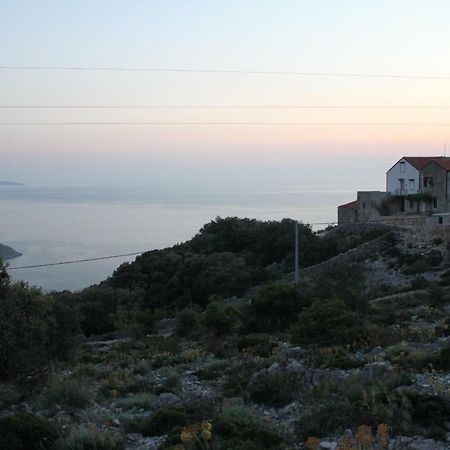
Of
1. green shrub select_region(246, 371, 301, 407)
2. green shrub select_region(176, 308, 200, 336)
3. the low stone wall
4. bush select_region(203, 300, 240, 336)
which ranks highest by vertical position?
the low stone wall

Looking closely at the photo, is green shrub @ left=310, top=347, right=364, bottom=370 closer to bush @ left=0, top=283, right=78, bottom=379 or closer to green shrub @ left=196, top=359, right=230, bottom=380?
green shrub @ left=196, top=359, right=230, bottom=380

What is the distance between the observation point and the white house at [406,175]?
4753 cm

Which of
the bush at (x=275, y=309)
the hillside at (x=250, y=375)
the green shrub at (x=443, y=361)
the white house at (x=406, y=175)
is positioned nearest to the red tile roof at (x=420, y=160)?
the white house at (x=406, y=175)

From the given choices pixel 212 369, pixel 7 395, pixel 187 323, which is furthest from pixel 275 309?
pixel 7 395

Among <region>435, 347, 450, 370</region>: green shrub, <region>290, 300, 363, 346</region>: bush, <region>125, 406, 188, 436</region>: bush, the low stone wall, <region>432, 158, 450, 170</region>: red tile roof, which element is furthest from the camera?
<region>432, 158, 450, 170</region>: red tile roof

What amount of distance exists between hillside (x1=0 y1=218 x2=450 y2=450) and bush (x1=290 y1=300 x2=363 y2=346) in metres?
Result: 0.03

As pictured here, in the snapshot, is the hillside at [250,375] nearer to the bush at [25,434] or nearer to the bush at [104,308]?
the bush at [25,434]

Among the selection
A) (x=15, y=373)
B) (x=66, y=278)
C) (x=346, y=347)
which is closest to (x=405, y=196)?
(x=66, y=278)

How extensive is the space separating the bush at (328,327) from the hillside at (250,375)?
0.10ft

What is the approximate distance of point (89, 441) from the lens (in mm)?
6973

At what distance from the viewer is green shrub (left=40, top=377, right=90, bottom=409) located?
9.45 metres

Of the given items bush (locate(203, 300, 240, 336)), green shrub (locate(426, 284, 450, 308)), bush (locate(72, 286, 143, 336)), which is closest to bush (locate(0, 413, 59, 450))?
bush (locate(203, 300, 240, 336))

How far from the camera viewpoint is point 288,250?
42.9m

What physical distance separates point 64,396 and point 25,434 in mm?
2556
